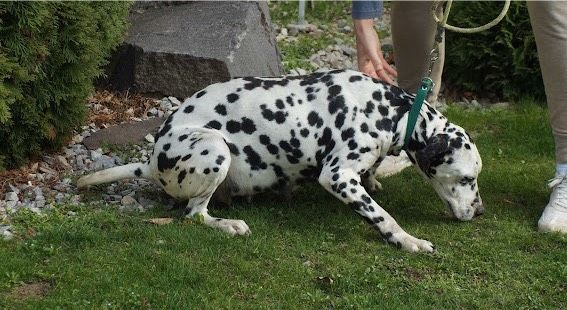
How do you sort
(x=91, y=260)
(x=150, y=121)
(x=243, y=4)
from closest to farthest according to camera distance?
(x=91, y=260) → (x=150, y=121) → (x=243, y=4)

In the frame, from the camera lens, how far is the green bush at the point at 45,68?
17.4ft

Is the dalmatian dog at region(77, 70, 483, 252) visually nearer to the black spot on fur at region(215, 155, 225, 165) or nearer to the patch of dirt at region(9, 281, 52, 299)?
the black spot on fur at region(215, 155, 225, 165)

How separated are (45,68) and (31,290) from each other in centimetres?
192

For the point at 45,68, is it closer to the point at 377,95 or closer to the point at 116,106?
the point at 116,106

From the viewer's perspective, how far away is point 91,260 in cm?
459

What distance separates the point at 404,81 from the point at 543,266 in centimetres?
209

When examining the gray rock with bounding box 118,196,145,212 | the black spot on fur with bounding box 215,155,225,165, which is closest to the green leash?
the black spot on fur with bounding box 215,155,225,165

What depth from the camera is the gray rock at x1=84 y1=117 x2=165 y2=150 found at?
643cm

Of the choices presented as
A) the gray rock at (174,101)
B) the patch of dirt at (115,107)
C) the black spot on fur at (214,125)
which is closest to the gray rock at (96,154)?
the patch of dirt at (115,107)

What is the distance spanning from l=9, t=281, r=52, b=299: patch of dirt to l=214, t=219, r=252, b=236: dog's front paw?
3.76 feet

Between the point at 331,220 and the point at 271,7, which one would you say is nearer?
the point at 331,220

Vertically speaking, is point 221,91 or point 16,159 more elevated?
point 221,91

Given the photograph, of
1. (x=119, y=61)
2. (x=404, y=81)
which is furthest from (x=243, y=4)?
(x=404, y=81)

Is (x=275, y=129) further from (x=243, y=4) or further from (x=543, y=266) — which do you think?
(x=243, y=4)
